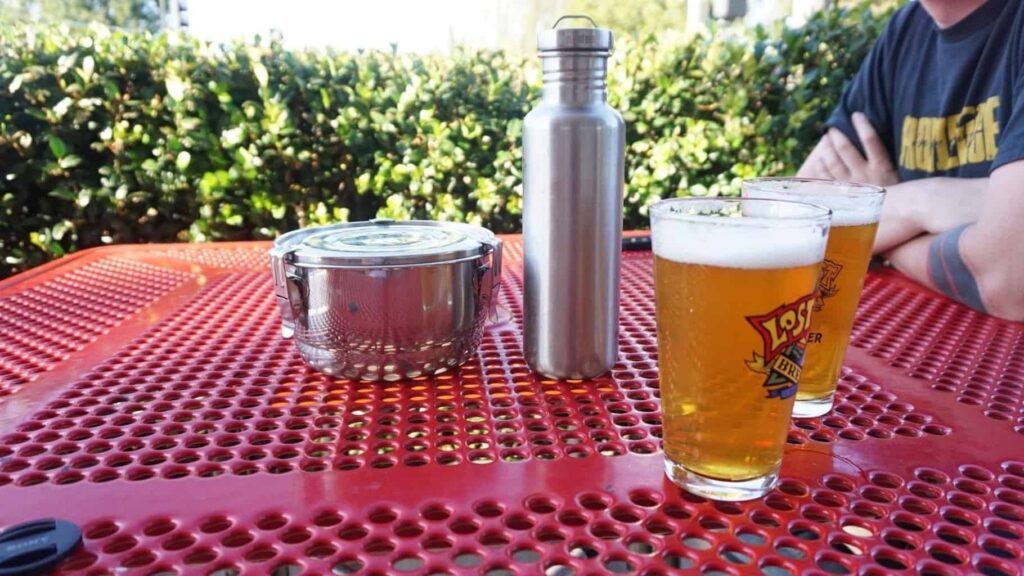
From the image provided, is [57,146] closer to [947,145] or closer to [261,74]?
[261,74]

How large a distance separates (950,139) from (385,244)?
1.41 meters

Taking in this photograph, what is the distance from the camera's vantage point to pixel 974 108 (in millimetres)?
1549

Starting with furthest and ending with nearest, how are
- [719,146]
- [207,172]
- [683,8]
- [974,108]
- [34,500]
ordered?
1. [683,8]
2. [719,146]
3. [207,172]
4. [974,108]
5. [34,500]

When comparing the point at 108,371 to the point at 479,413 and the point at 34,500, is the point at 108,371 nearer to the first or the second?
the point at 34,500

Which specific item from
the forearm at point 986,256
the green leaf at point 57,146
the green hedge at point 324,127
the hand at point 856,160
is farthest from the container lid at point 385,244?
the green leaf at point 57,146

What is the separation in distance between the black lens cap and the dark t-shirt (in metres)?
1.40

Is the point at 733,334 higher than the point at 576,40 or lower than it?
lower

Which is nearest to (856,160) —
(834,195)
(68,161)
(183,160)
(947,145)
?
(947,145)

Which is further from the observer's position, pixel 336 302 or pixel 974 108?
pixel 974 108

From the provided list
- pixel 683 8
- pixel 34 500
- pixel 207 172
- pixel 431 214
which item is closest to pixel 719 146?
pixel 431 214

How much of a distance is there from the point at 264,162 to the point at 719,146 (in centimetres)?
168

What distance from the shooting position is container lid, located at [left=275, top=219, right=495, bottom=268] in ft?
2.37

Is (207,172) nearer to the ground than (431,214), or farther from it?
farther from it

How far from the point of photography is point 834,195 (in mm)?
693
